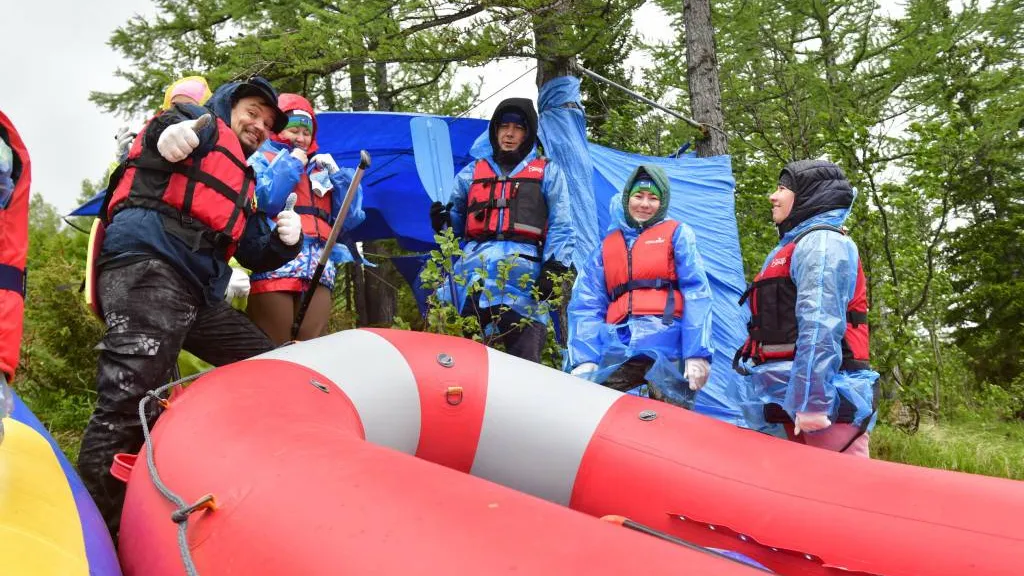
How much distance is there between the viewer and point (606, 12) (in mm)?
4930

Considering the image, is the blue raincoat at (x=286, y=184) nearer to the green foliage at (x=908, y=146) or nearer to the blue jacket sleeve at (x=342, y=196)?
the blue jacket sleeve at (x=342, y=196)

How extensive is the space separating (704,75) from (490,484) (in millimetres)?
5432

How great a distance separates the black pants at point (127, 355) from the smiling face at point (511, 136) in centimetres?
250

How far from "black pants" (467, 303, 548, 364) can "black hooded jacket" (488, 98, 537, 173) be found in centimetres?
99

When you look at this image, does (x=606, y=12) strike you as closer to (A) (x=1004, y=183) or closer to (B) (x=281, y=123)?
(B) (x=281, y=123)

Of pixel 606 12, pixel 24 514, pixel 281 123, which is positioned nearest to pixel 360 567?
pixel 24 514

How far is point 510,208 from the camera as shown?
4375 millimetres

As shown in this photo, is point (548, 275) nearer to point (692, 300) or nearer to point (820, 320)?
point (692, 300)

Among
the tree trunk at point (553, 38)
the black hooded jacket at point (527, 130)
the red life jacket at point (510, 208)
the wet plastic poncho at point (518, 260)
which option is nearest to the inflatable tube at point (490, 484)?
the wet plastic poncho at point (518, 260)

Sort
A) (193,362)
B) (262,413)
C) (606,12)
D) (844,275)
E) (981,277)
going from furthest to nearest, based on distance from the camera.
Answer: (981,277) → (606,12) → (193,362) → (844,275) → (262,413)

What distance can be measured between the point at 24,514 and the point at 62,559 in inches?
7.7

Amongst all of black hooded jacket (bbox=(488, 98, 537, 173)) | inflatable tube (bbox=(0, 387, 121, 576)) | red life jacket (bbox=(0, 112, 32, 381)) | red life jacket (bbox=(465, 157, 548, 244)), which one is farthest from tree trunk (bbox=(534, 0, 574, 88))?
inflatable tube (bbox=(0, 387, 121, 576))

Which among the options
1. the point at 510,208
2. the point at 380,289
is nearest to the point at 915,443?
the point at 510,208

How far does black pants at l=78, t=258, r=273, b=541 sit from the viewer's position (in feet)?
7.77
